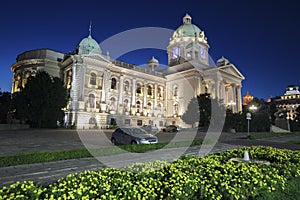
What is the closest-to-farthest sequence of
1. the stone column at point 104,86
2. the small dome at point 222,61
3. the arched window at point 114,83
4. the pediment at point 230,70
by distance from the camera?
the stone column at point 104,86 < the arched window at point 114,83 < the pediment at point 230,70 < the small dome at point 222,61

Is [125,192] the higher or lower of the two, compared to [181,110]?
lower

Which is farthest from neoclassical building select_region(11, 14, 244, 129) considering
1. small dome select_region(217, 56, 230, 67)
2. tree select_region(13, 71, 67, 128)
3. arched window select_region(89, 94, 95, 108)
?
tree select_region(13, 71, 67, 128)

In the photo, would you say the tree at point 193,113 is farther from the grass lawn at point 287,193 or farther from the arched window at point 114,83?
the grass lawn at point 287,193

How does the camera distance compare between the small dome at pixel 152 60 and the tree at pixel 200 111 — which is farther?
the small dome at pixel 152 60

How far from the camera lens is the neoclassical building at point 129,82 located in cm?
4044

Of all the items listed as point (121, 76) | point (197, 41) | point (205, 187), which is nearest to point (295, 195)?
point (205, 187)

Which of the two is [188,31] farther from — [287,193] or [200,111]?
[287,193]

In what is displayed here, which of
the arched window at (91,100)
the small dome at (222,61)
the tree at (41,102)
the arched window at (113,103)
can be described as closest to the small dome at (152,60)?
the small dome at (222,61)

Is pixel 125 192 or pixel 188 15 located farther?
pixel 188 15

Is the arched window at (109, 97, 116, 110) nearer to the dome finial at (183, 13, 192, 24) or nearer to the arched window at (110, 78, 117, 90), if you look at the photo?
the arched window at (110, 78, 117, 90)

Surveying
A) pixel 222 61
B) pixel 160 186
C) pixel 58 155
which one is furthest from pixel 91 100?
pixel 222 61

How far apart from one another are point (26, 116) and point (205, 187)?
34009mm

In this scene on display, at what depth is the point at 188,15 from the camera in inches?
2768

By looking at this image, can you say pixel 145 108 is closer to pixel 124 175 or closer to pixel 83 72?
pixel 83 72
